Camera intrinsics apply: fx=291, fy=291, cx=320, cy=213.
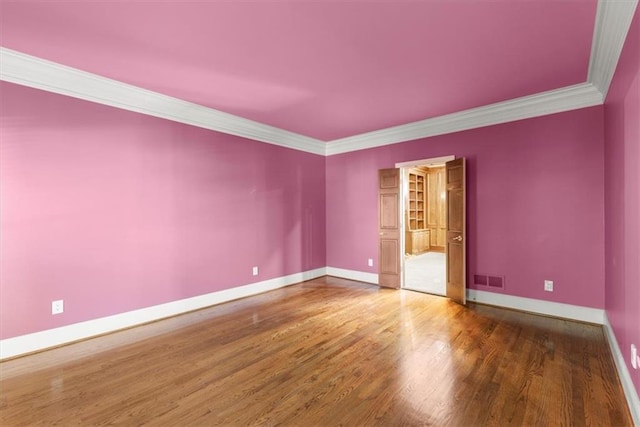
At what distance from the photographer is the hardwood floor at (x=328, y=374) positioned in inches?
75.4

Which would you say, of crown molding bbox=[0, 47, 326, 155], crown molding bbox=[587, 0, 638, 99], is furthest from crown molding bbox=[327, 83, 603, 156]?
crown molding bbox=[0, 47, 326, 155]

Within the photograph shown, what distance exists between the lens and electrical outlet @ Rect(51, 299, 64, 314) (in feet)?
9.59

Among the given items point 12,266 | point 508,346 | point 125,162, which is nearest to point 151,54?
point 125,162

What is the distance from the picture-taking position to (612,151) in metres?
2.75

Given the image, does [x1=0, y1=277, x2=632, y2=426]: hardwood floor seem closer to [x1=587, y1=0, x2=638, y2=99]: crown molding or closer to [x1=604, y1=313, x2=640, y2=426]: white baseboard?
[x1=604, y1=313, x2=640, y2=426]: white baseboard

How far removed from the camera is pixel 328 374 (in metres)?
2.39

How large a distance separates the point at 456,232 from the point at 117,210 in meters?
4.46

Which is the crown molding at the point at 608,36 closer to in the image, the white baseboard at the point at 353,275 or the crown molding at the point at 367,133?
the crown molding at the point at 367,133

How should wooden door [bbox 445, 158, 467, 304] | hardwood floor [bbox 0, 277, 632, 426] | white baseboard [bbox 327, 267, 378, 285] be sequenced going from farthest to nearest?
1. white baseboard [bbox 327, 267, 378, 285]
2. wooden door [bbox 445, 158, 467, 304]
3. hardwood floor [bbox 0, 277, 632, 426]

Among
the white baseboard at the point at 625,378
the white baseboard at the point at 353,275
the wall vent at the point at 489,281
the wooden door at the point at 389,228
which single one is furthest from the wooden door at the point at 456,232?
the white baseboard at the point at 625,378

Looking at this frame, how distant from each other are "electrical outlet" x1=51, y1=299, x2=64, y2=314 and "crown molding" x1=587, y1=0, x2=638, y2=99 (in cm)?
519

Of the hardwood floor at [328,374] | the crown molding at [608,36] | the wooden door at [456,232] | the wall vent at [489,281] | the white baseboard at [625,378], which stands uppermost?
the crown molding at [608,36]

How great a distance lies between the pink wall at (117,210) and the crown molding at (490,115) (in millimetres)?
1888

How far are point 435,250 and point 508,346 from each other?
7125 mm
